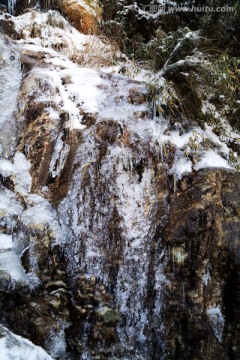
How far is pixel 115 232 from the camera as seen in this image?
131 inches

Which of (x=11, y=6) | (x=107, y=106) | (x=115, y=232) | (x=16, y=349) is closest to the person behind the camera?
(x=16, y=349)

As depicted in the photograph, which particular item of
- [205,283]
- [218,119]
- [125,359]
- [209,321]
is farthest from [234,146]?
[125,359]

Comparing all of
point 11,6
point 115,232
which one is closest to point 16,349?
point 115,232

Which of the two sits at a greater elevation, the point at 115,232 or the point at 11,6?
the point at 11,6

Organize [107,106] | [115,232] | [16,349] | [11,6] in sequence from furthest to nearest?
[11,6], [107,106], [115,232], [16,349]

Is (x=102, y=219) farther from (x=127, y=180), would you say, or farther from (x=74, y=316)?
(x=74, y=316)

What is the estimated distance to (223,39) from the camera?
554 cm

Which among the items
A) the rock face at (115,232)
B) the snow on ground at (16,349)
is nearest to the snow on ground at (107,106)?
the rock face at (115,232)

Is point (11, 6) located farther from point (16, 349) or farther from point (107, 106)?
point (16, 349)

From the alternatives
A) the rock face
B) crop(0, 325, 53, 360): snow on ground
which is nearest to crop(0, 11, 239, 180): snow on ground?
the rock face

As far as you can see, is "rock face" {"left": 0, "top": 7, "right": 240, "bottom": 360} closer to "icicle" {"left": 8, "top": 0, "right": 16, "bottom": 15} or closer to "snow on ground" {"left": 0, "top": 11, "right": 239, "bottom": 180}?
"snow on ground" {"left": 0, "top": 11, "right": 239, "bottom": 180}

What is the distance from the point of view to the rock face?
9.68 ft

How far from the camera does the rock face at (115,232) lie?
2951 mm

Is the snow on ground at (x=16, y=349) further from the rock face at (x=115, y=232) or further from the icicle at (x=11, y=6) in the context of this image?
the icicle at (x=11, y=6)
